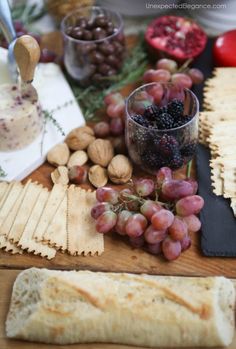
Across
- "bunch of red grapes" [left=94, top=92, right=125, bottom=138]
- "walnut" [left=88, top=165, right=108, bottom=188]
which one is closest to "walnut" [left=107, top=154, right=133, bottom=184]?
"walnut" [left=88, top=165, right=108, bottom=188]

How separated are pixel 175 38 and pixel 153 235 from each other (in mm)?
903

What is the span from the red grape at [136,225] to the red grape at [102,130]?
429mm

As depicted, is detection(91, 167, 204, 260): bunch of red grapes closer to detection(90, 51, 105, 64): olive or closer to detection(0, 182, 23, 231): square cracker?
detection(0, 182, 23, 231): square cracker

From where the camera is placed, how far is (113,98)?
5.76ft

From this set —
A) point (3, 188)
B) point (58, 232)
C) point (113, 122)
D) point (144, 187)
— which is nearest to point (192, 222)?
point (144, 187)

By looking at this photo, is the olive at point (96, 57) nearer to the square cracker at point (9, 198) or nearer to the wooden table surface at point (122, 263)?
the square cracker at point (9, 198)

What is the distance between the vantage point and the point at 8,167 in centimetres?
165

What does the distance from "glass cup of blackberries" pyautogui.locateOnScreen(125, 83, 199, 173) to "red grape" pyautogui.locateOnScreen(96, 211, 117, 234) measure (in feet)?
0.74

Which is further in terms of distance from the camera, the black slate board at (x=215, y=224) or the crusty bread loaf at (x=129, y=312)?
the black slate board at (x=215, y=224)

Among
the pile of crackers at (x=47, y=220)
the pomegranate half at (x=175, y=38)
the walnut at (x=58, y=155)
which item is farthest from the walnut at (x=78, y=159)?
the pomegranate half at (x=175, y=38)

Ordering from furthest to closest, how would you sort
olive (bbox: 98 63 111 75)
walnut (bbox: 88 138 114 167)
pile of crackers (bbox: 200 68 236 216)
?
olive (bbox: 98 63 111 75), walnut (bbox: 88 138 114 167), pile of crackers (bbox: 200 68 236 216)

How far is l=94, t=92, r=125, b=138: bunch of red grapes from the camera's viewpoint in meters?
1.71

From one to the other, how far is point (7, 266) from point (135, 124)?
21.5 inches

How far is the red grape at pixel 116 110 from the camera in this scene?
172cm
